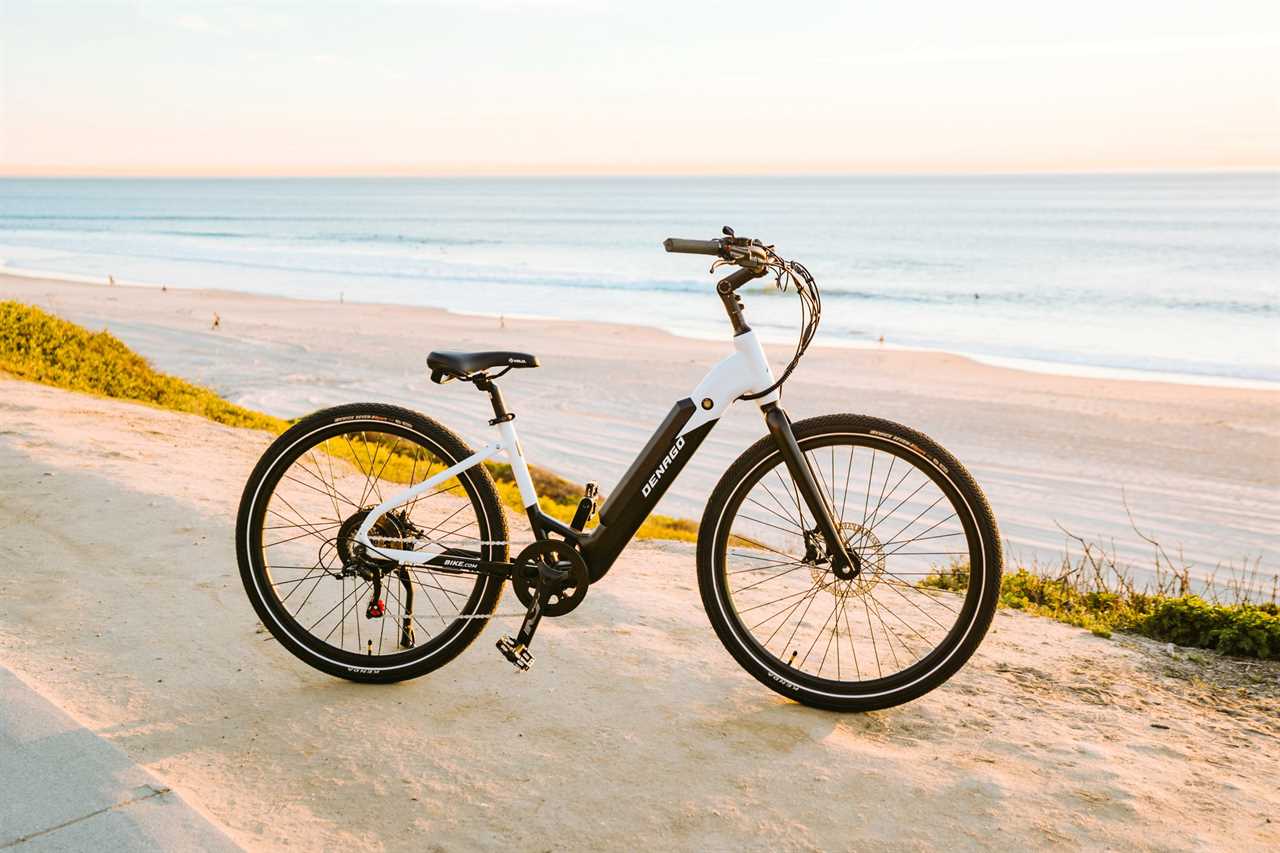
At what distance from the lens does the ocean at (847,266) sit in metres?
33.0

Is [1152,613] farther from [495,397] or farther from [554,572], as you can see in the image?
[495,397]

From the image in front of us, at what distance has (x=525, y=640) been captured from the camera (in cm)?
379

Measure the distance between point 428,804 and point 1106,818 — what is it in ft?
6.87

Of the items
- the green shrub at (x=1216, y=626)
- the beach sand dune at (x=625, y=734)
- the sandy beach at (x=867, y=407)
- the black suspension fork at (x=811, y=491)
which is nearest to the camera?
the beach sand dune at (x=625, y=734)

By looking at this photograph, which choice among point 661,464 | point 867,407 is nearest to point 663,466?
point 661,464

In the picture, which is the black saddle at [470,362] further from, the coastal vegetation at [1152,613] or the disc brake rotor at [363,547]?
the coastal vegetation at [1152,613]

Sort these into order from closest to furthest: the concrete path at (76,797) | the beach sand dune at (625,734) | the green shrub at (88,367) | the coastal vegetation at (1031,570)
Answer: the concrete path at (76,797) → the beach sand dune at (625,734) → the coastal vegetation at (1031,570) → the green shrub at (88,367)

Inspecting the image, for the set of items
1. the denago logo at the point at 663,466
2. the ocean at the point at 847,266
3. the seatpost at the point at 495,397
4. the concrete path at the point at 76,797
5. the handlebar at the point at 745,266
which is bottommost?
the concrete path at the point at 76,797

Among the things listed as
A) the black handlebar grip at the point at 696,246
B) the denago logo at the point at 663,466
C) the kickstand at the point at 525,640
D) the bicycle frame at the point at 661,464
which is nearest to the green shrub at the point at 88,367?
the bicycle frame at the point at 661,464

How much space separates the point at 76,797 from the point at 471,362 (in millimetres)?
1803

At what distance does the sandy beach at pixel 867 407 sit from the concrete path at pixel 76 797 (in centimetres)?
745

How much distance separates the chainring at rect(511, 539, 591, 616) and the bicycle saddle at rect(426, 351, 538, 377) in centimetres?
68

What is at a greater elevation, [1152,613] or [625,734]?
[1152,613]

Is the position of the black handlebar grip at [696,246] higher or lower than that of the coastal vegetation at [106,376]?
higher
